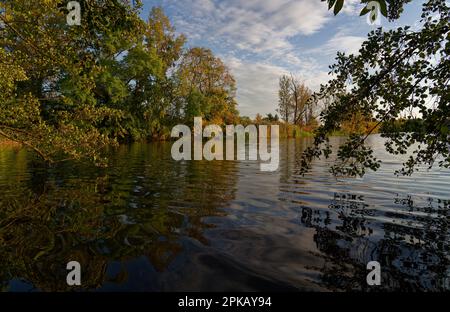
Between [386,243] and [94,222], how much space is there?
6.86m

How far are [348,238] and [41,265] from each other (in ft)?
20.0

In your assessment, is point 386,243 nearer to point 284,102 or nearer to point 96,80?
point 96,80

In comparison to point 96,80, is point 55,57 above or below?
below

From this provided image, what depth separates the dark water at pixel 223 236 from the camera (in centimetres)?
462

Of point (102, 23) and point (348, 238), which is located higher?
point (102, 23)

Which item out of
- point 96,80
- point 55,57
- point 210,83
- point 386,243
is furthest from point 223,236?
point 210,83

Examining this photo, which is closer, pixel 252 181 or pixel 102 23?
pixel 102 23

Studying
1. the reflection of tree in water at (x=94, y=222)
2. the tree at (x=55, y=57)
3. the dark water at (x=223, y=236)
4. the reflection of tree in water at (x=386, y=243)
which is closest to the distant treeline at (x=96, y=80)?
the tree at (x=55, y=57)

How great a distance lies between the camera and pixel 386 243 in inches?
236

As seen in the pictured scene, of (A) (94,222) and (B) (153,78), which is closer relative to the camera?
(A) (94,222)

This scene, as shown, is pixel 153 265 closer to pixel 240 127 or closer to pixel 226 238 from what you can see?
pixel 226 238

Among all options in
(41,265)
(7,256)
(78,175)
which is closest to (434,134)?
(41,265)

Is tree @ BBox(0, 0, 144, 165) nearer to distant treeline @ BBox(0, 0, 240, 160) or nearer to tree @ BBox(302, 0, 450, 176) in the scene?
distant treeline @ BBox(0, 0, 240, 160)

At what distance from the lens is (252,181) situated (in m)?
13.7
